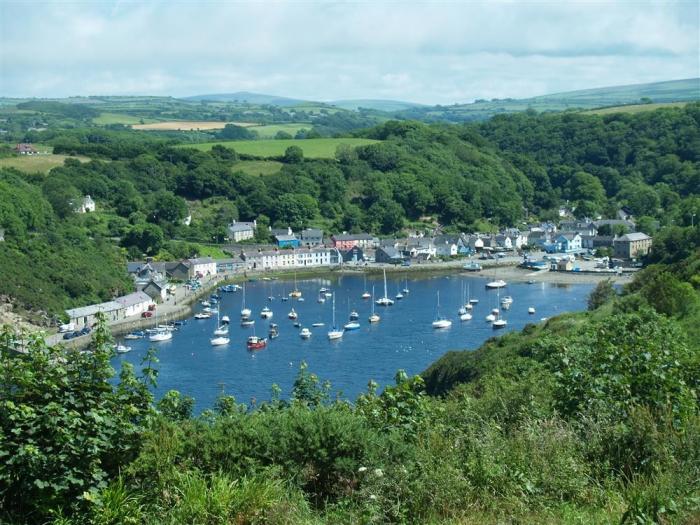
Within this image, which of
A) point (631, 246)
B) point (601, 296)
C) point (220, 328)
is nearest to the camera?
point (601, 296)

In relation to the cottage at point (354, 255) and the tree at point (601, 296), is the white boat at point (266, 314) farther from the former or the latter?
the cottage at point (354, 255)

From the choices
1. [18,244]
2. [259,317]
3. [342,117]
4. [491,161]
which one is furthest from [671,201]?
[342,117]

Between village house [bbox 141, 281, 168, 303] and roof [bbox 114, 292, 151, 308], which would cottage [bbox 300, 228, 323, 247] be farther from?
roof [bbox 114, 292, 151, 308]

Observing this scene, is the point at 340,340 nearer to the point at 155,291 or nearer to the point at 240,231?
the point at 155,291

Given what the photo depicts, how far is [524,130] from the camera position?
60.4 meters

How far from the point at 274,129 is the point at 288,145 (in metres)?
25.4

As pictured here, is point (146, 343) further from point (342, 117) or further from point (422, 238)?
point (342, 117)

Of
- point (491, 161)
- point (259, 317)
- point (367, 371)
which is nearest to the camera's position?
point (367, 371)

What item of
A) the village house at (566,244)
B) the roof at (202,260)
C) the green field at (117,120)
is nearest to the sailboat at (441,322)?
the roof at (202,260)

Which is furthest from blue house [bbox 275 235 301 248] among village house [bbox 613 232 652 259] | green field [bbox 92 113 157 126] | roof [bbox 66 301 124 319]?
green field [bbox 92 113 157 126]

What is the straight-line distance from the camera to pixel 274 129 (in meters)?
78.3

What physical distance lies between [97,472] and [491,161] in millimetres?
49756

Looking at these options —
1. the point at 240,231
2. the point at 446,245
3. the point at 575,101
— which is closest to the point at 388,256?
the point at 446,245

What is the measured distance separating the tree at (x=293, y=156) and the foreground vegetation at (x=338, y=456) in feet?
141
